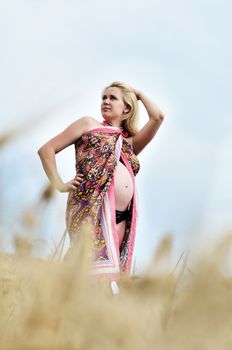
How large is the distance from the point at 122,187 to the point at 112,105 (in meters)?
0.56

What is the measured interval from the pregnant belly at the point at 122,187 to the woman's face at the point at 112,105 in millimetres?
390

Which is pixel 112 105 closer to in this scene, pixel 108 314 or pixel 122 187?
pixel 122 187

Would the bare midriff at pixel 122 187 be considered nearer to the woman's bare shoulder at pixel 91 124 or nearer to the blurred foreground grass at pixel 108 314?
the woman's bare shoulder at pixel 91 124

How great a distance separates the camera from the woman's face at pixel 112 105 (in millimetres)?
2883

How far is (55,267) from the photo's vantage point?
0.24m

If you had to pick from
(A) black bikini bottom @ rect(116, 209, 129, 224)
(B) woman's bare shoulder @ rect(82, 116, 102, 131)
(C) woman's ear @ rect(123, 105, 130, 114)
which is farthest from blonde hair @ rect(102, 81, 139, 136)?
(A) black bikini bottom @ rect(116, 209, 129, 224)

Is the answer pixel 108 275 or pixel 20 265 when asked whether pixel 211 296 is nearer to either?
pixel 20 265

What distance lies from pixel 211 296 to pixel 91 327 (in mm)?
48

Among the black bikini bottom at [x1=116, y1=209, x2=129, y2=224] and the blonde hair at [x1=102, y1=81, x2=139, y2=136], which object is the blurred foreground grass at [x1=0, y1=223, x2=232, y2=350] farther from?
the blonde hair at [x1=102, y1=81, x2=139, y2=136]

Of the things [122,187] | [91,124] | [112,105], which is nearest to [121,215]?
[122,187]

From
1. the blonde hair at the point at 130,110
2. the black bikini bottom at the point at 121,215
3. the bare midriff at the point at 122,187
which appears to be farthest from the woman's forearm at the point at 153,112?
the black bikini bottom at the point at 121,215

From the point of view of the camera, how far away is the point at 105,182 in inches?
98.7

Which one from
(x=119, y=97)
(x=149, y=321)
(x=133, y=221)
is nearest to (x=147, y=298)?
(x=149, y=321)

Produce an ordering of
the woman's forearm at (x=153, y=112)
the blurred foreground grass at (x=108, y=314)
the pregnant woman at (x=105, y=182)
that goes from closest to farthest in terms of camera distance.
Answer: the blurred foreground grass at (x=108, y=314) < the pregnant woman at (x=105, y=182) < the woman's forearm at (x=153, y=112)
